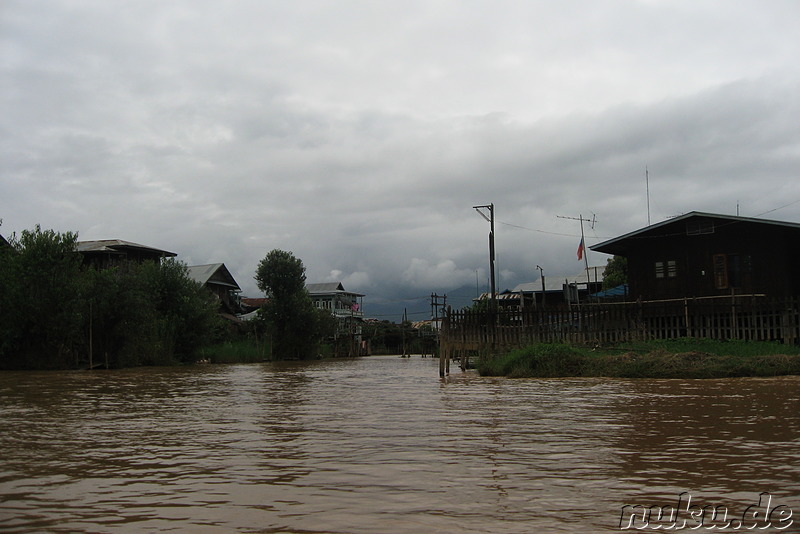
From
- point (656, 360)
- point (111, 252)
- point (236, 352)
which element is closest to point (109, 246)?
point (111, 252)

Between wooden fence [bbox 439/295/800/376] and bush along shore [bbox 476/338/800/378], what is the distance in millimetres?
560

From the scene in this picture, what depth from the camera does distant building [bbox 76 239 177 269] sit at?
49.3 meters

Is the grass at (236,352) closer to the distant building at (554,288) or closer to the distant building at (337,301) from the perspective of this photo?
the distant building at (554,288)

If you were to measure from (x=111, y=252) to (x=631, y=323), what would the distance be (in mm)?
39529

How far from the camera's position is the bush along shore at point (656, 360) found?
16750 mm

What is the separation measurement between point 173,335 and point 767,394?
33.7 meters

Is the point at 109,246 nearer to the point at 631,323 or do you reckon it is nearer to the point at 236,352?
the point at 236,352

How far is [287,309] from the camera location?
2245 inches

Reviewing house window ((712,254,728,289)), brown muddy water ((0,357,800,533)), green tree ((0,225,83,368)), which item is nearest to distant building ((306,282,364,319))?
green tree ((0,225,83,368))

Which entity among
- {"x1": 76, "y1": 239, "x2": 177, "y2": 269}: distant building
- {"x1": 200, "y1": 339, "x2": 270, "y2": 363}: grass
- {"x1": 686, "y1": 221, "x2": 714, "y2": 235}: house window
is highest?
{"x1": 76, "y1": 239, "x2": 177, "y2": 269}: distant building

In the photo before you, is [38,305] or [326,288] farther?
[326,288]

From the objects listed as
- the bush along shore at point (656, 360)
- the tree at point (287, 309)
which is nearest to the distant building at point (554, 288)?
the tree at point (287, 309)

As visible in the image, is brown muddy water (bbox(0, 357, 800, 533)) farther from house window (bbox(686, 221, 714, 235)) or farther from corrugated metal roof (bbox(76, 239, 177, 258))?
corrugated metal roof (bbox(76, 239, 177, 258))

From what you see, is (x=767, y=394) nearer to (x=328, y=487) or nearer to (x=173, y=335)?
(x=328, y=487)
